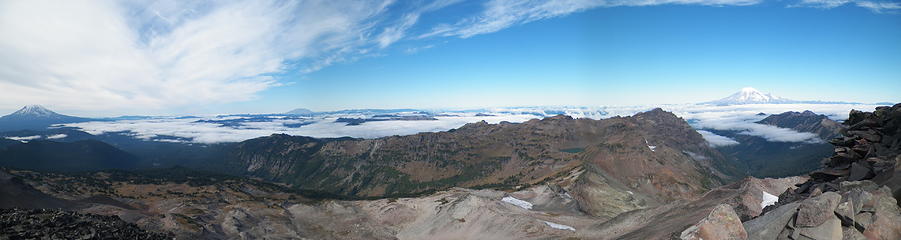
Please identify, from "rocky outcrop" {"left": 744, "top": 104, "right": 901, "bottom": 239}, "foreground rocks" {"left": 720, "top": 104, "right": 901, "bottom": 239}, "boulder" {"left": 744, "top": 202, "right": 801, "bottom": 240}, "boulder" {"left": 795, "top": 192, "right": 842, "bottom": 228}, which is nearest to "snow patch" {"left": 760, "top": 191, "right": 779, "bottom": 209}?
"rocky outcrop" {"left": 744, "top": 104, "right": 901, "bottom": 239}

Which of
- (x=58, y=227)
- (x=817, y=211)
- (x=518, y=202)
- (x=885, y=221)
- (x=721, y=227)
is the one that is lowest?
(x=518, y=202)

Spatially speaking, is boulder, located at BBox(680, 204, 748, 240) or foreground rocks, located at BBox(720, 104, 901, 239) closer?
foreground rocks, located at BBox(720, 104, 901, 239)

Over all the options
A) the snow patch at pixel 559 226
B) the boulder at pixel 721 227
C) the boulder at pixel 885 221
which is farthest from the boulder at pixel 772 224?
the snow patch at pixel 559 226

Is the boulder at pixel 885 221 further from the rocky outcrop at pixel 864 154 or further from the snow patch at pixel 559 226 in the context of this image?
the snow patch at pixel 559 226

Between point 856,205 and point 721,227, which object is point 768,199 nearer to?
A: point 856,205

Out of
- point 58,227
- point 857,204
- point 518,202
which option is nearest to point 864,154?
point 857,204

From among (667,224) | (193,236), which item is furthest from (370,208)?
(667,224)

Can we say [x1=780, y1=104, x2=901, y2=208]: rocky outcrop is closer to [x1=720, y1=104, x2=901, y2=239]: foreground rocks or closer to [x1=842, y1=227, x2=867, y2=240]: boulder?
[x1=720, y1=104, x2=901, y2=239]: foreground rocks
